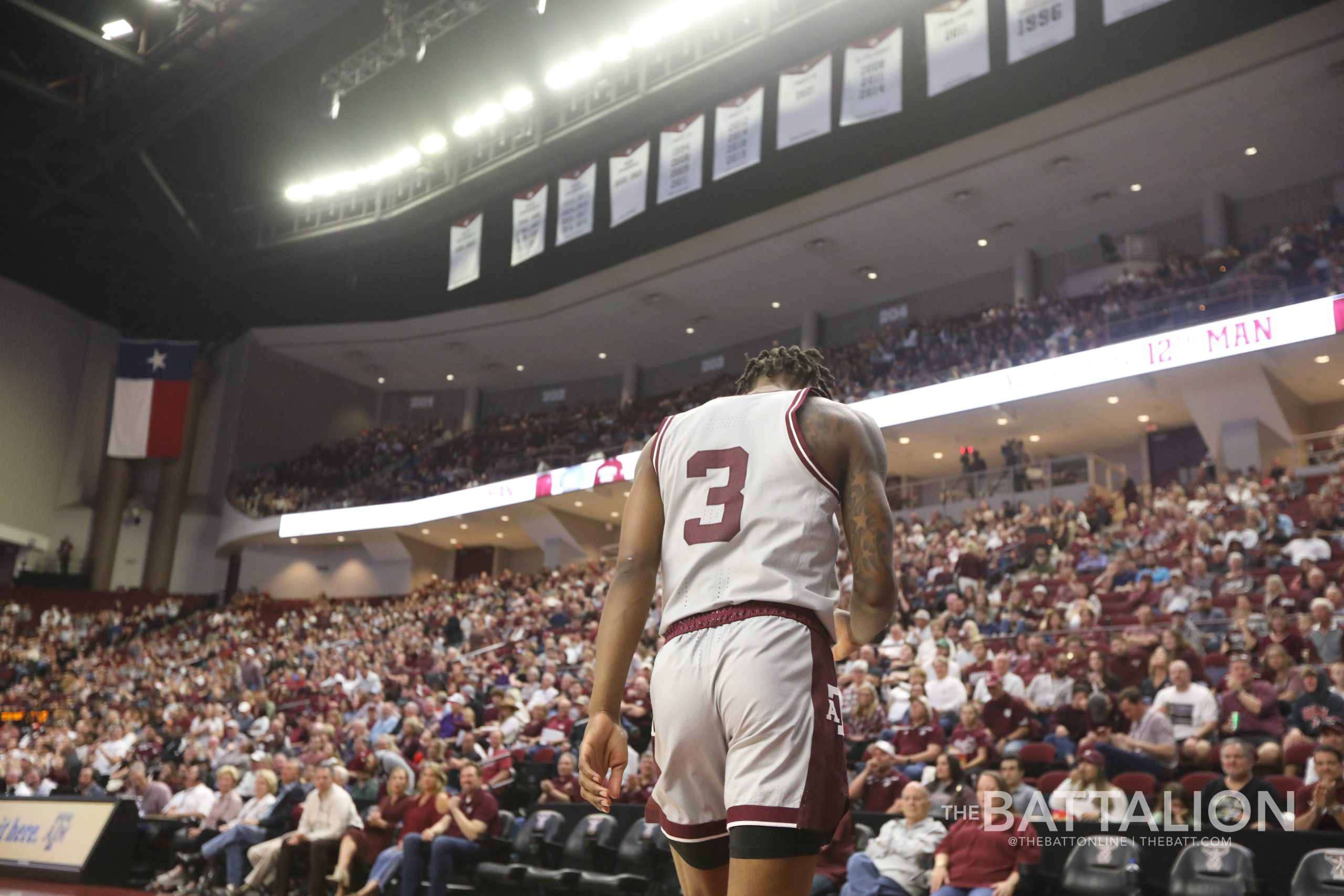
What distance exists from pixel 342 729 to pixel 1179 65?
16384 mm

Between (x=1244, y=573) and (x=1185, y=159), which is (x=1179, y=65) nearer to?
(x=1185, y=159)

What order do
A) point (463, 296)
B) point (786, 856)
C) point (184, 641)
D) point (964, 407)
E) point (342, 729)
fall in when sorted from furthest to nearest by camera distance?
1. point (463, 296)
2. point (184, 641)
3. point (964, 407)
4. point (342, 729)
5. point (786, 856)

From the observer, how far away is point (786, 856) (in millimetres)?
1751

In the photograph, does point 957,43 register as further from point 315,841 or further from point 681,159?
point 315,841

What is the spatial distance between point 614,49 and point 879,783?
58.9ft

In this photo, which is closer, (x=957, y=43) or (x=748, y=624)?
(x=748, y=624)

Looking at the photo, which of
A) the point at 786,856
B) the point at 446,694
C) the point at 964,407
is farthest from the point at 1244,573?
the point at 786,856

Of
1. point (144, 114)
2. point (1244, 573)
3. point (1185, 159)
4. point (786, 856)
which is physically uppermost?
point (144, 114)

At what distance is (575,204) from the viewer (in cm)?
2114

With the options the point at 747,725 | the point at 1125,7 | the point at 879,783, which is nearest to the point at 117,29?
the point at 1125,7

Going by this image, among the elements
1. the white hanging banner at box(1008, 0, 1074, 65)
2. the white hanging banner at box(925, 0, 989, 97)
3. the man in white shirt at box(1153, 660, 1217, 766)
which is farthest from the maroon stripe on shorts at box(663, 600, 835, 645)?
the white hanging banner at box(925, 0, 989, 97)

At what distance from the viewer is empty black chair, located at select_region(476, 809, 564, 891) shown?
7.63 m

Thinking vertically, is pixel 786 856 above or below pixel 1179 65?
below

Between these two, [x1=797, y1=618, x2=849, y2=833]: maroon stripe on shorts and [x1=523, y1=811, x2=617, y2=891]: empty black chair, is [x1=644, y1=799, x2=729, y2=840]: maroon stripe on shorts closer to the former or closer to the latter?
[x1=797, y1=618, x2=849, y2=833]: maroon stripe on shorts
